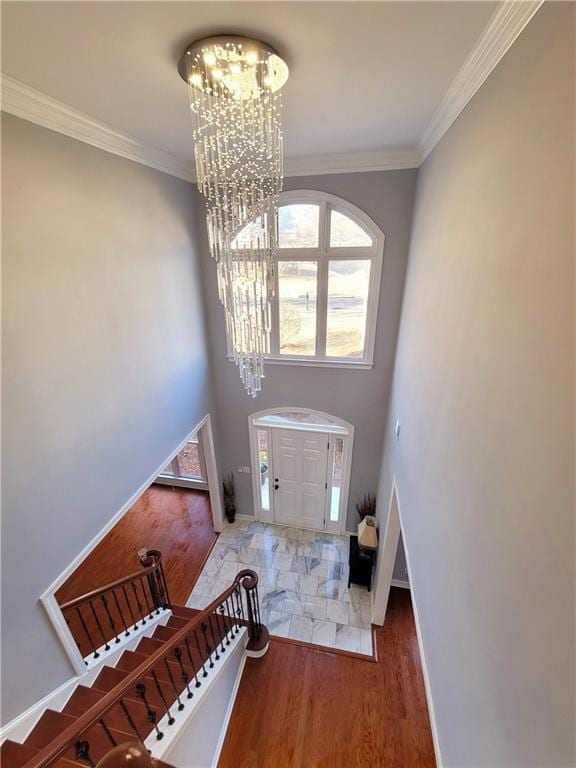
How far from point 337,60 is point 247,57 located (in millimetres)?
502

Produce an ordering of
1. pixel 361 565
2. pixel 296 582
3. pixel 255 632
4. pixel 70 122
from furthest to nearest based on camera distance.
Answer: pixel 296 582, pixel 361 565, pixel 255 632, pixel 70 122

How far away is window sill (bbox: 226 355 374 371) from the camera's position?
4617mm

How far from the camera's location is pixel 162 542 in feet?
18.3

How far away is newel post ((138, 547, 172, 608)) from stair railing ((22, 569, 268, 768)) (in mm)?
724

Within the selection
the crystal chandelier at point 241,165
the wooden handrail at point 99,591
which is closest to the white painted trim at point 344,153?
the crystal chandelier at point 241,165

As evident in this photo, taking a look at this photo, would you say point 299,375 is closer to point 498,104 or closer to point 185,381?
point 185,381

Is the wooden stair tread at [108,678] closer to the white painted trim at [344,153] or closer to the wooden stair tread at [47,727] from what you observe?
the wooden stair tread at [47,727]

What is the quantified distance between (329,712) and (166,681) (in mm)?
1578

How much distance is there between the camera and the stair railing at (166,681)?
173cm

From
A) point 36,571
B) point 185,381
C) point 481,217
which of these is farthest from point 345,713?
point 481,217

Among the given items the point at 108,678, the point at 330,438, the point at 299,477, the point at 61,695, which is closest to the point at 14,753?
the point at 61,695

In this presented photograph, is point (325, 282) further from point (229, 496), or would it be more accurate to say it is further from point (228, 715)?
point (228, 715)

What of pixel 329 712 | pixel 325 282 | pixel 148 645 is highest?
pixel 325 282

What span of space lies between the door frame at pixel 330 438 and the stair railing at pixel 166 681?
2.01 metres
